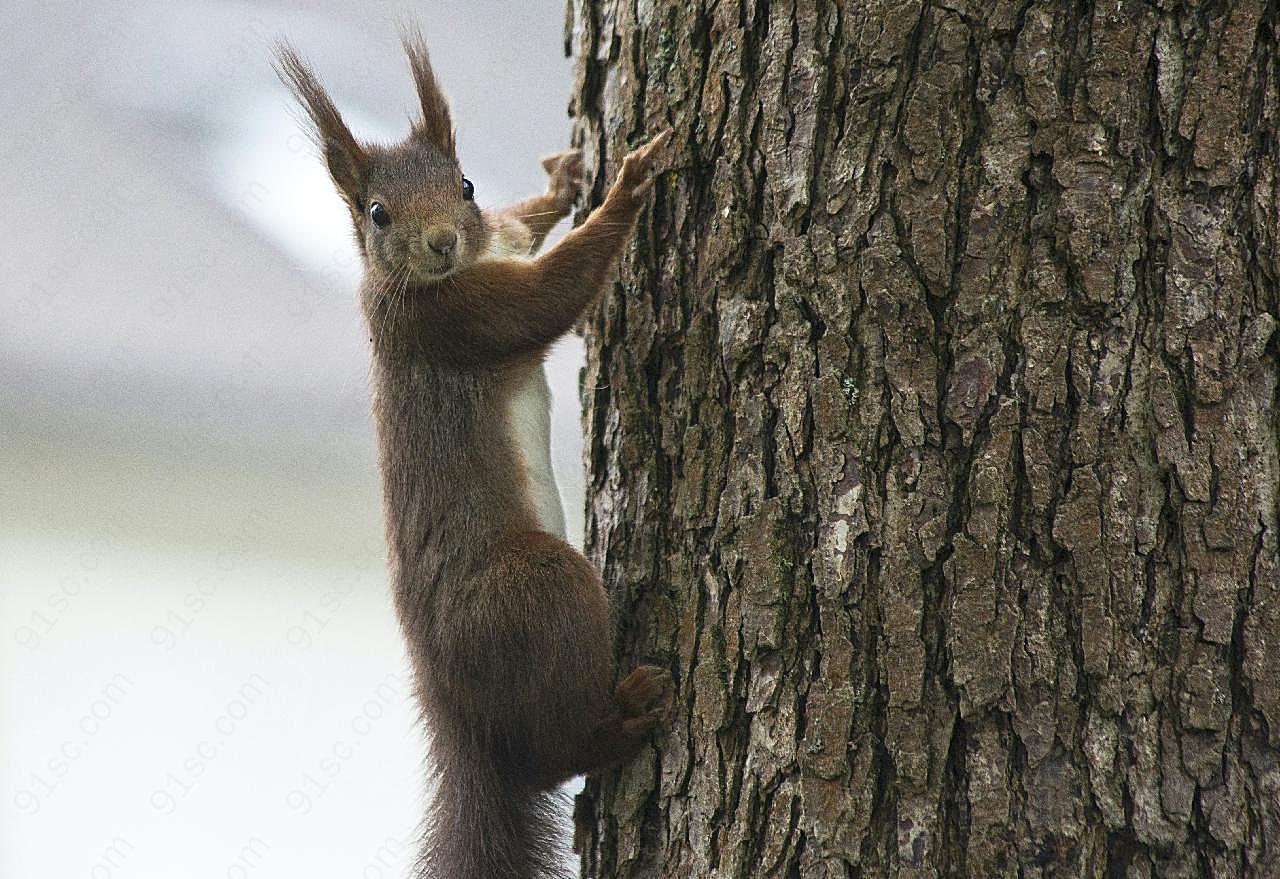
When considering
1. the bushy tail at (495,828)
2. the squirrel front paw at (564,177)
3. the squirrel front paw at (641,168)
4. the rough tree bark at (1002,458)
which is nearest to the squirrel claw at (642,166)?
the squirrel front paw at (641,168)

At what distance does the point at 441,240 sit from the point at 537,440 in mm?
366

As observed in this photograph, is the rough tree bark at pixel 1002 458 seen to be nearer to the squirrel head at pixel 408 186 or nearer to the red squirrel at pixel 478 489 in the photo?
the red squirrel at pixel 478 489

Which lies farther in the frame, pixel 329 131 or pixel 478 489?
pixel 329 131

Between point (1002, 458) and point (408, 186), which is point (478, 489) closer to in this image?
point (408, 186)

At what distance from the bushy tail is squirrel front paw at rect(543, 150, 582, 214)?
3.19ft

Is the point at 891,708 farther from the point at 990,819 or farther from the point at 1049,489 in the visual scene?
the point at 1049,489

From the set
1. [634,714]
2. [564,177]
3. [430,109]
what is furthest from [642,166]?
[634,714]

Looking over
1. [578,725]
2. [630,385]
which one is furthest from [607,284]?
[578,725]

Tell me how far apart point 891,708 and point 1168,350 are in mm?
498

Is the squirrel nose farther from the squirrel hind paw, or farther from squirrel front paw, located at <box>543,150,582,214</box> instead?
the squirrel hind paw

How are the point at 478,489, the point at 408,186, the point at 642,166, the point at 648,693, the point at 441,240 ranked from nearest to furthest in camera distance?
1. the point at 648,693
2. the point at 642,166
3. the point at 478,489
4. the point at 441,240
5. the point at 408,186

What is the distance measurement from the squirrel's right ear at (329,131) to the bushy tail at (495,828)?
1.02 metres

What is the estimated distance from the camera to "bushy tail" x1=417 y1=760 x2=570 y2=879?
1618mm

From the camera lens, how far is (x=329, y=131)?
1980 mm
